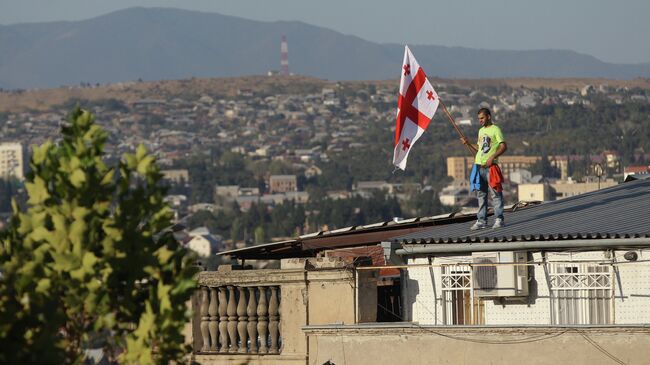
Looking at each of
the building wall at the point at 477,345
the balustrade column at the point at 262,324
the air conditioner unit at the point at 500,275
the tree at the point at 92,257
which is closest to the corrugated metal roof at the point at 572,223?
the air conditioner unit at the point at 500,275

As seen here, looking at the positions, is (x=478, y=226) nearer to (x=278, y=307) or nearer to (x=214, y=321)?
(x=278, y=307)

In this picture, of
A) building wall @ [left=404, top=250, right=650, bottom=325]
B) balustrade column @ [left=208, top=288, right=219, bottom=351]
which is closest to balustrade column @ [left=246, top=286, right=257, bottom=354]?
balustrade column @ [left=208, top=288, right=219, bottom=351]

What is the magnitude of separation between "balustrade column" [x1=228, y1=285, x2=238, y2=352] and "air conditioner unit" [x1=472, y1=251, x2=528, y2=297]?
242cm

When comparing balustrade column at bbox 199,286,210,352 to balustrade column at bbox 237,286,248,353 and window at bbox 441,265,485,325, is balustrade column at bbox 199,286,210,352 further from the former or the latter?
window at bbox 441,265,485,325

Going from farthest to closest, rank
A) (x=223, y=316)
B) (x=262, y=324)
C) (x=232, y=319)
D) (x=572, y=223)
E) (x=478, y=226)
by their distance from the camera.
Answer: (x=478, y=226)
(x=572, y=223)
(x=223, y=316)
(x=232, y=319)
(x=262, y=324)

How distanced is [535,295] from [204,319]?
3.36m

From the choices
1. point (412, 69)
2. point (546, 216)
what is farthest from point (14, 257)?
point (412, 69)

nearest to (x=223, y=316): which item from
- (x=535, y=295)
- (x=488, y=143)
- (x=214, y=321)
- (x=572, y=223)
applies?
(x=214, y=321)

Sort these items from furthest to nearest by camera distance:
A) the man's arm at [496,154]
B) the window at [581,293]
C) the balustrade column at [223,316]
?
the man's arm at [496,154], the balustrade column at [223,316], the window at [581,293]

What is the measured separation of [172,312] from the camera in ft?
41.7

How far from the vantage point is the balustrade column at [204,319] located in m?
19.7

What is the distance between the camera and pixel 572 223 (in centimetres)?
2019

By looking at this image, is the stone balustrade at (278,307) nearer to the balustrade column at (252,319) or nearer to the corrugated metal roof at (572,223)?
the balustrade column at (252,319)

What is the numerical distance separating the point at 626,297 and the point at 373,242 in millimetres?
5265
